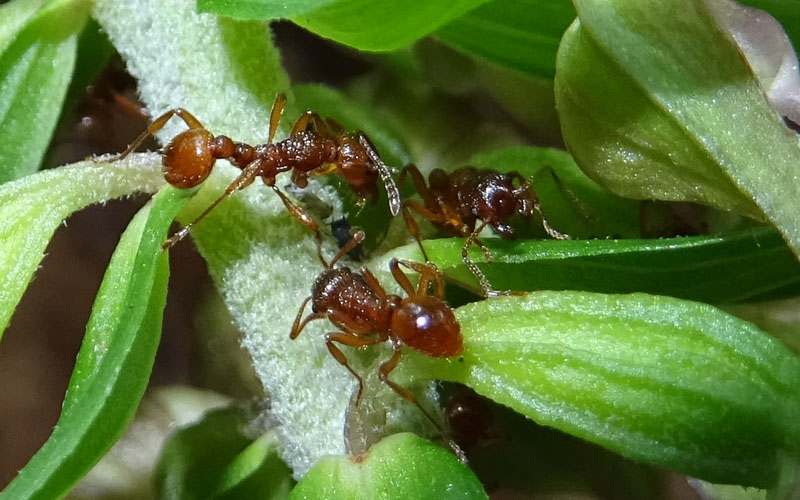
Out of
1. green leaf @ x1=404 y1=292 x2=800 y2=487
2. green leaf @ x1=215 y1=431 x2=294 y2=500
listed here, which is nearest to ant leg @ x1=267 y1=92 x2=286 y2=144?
green leaf @ x1=215 y1=431 x2=294 y2=500

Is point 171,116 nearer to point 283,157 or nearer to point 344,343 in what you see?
point 283,157

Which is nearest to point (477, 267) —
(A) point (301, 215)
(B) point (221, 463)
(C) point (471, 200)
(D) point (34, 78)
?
(A) point (301, 215)

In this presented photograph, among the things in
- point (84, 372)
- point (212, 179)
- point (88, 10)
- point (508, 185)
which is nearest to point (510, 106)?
point (508, 185)

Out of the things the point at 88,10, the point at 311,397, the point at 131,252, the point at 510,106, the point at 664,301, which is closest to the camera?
the point at 664,301

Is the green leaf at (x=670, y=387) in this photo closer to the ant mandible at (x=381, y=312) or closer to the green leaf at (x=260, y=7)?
the ant mandible at (x=381, y=312)

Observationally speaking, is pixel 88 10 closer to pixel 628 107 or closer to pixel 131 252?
pixel 131 252

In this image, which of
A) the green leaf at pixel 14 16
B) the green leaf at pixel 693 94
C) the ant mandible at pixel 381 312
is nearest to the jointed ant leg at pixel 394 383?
the ant mandible at pixel 381 312

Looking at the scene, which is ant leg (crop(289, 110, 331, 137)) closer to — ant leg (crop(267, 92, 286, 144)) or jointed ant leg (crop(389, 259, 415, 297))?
ant leg (crop(267, 92, 286, 144))
